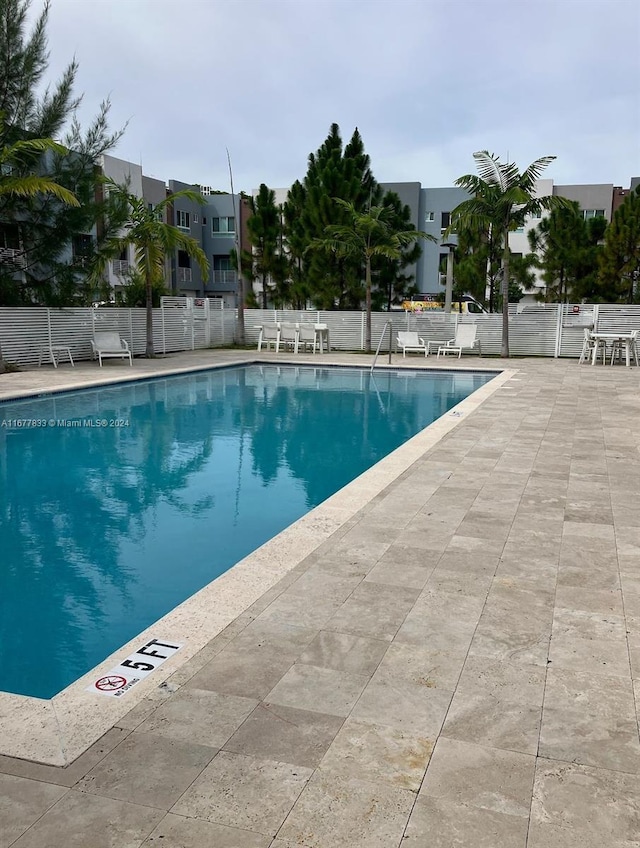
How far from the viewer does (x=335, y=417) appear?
1016 cm

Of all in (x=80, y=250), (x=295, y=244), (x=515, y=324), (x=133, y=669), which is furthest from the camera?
(x=295, y=244)

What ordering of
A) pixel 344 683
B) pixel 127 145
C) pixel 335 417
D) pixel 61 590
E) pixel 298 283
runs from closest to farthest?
pixel 344 683 < pixel 61 590 < pixel 335 417 < pixel 127 145 < pixel 298 283

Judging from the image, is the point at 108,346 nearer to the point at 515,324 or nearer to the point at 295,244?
the point at 295,244

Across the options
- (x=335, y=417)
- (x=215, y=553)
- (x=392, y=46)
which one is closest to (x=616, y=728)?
(x=215, y=553)

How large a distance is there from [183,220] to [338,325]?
70.2ft

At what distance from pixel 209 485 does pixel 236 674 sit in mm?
3939

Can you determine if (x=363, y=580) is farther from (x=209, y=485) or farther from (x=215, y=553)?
(x=209, y=485)

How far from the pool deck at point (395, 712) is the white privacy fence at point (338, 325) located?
13.0 m

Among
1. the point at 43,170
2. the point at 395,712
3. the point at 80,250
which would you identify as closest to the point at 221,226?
the point at 80,250

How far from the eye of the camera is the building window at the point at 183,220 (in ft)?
128

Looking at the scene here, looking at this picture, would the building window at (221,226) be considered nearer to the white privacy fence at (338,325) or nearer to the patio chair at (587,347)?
the white privacy fence at (338,325)

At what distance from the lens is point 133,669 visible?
272 cm

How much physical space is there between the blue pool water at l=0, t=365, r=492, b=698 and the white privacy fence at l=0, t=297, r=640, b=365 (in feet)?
13.6
